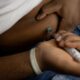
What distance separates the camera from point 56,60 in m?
0.77

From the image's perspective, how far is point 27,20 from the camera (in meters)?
1.05

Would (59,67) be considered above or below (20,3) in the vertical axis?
below

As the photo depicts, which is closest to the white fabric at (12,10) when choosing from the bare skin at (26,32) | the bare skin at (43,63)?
the bare skin at (26,32)

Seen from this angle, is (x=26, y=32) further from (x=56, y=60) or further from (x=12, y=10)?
(x=56, y=60)

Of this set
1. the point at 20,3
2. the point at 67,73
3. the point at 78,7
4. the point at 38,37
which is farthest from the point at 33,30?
the point at 67,73

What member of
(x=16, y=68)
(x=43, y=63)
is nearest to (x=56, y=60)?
(x=43, y=63)

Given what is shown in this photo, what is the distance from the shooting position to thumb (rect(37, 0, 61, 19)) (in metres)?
1.05

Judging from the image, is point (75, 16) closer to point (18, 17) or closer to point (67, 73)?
point (18, 17)

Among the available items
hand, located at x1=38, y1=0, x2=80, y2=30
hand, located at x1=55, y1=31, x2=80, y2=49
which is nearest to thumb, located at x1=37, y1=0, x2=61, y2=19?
hand, located at x1=38, y1=0, x2=80, y2=30

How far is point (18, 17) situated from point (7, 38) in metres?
0.12

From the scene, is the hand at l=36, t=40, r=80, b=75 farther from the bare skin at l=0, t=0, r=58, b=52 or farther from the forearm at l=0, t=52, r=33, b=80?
the bare skin at l=0, t=0, r=58, b=52

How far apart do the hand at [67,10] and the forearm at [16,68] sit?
34 cm

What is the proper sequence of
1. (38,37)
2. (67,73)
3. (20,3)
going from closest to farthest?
1. (67,73)
2. (20,3)
3. (38,37)

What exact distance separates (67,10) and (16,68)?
0.44 m
